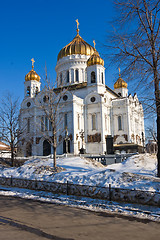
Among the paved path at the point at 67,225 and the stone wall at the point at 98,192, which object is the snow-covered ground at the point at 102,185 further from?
the paved path at the point at 67,225

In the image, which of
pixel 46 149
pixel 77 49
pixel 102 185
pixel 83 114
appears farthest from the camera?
pixel 77 49

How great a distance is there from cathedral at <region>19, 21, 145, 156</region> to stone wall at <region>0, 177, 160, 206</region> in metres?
21.5

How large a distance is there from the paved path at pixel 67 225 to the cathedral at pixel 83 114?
25.5 meters

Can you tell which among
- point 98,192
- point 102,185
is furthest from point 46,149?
point 98,192

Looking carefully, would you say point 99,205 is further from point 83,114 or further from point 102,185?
point 83,114

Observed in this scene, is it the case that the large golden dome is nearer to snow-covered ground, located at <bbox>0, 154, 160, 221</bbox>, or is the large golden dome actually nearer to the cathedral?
the cathedral

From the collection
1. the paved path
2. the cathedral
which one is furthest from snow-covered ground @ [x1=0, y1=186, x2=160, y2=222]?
the cathedral

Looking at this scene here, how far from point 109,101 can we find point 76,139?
978cm

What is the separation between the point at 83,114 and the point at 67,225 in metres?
32.1

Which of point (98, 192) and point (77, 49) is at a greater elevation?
point (77, 49)

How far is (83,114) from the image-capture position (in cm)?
3791

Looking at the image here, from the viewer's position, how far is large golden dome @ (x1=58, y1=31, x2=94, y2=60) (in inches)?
1732

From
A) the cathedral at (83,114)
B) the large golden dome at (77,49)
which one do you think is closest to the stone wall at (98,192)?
the cathedral at (83,114)

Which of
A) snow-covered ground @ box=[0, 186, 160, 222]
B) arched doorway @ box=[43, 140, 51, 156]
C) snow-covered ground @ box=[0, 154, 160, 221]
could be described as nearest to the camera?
snow-covered ground @ box=[0, 186, 160, 222]
